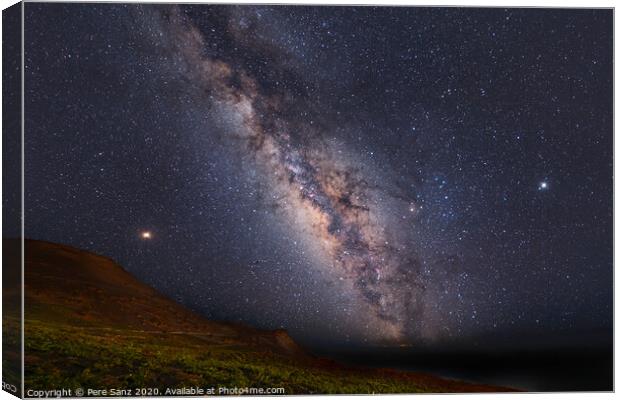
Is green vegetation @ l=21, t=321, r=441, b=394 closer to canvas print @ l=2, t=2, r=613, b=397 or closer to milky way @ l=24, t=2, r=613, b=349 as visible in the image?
canvas print @ l=2, t=2, r=613, b=397

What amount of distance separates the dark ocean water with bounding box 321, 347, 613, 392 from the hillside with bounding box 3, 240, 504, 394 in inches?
6.7

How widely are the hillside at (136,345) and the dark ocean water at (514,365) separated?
0.55 feet

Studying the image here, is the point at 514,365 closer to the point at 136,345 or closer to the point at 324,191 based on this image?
the point at 324,191

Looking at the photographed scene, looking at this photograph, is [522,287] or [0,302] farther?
[522,287]

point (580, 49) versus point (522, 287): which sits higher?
point (580, 49)

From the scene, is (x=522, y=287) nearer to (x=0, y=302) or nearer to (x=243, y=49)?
(x=243, y=49)

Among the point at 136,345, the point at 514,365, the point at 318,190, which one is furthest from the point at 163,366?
the point at 514,365

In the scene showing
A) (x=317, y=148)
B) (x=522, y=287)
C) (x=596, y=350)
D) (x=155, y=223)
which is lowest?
(x=596, y=350)

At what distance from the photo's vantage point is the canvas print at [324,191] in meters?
12.4

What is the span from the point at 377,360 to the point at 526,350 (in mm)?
2082

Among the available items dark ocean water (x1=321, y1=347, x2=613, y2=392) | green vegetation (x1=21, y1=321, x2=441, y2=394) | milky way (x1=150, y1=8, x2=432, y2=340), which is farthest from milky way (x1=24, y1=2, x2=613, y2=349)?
green vegetation (x1=21, y1=321, x2=441, y2=394)

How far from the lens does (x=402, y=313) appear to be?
507 inches

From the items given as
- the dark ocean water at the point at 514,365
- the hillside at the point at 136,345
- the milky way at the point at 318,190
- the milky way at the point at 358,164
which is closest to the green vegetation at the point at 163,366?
the hillside at the point at 136,345

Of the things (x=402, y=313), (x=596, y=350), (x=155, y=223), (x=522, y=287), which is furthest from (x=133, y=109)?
(x=596, y=350)
